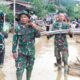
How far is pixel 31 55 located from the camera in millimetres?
7926

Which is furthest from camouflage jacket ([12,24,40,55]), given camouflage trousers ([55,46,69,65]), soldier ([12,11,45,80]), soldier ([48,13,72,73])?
camouflage trousers ([55,46,69,65])

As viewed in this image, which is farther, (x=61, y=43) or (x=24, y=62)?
(x=61, y=43)

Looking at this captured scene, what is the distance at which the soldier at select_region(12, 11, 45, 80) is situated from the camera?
7.79m

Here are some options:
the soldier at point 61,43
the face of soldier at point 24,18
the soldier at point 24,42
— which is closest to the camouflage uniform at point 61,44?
the soldier at point 61,43

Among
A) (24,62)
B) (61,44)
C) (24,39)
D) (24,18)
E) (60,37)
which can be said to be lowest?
(24,62)

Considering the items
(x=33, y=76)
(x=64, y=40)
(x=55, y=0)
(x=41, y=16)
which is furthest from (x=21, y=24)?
(x=55, y=0)

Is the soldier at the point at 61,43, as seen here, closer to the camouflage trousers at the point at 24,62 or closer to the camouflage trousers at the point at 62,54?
the camouflage trousers at the point at 62,54

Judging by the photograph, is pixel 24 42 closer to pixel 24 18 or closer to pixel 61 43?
pixel 24 18

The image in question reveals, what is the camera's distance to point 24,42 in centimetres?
790

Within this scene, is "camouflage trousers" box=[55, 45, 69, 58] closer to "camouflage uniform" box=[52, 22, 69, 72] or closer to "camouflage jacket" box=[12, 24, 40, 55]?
"camouflage uniform" box=[52, 22, 69, 72]

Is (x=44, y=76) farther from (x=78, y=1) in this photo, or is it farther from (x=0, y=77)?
(x=78, y=1)

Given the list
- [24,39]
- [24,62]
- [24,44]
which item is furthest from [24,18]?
[24,62]

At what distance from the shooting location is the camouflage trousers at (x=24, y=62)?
25.9 ft

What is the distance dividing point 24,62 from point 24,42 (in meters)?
0.39
